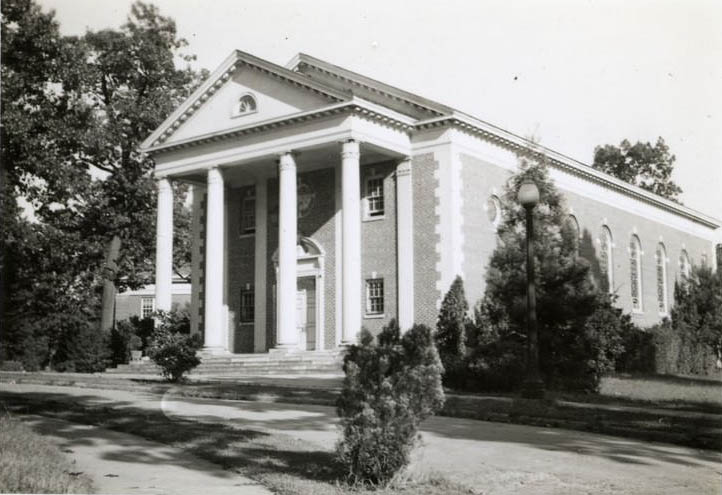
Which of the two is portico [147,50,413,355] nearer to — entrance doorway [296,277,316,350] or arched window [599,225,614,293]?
entrance doorway [296,277,316,350]

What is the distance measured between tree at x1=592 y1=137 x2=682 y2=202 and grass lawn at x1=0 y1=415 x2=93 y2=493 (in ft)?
177

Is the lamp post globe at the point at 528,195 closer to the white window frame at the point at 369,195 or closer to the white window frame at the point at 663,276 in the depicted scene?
the white window frame at the point at 369,195

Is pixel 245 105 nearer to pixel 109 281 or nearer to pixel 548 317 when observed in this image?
pixel 109 281

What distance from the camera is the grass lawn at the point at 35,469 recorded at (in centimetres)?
775

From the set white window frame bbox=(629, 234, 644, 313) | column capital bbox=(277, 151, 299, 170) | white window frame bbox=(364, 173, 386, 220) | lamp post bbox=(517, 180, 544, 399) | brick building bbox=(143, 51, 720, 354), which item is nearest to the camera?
lamp post bbox=(517, 180, 544, 399)

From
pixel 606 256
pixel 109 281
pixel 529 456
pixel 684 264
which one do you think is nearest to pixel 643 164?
pixel 684 264

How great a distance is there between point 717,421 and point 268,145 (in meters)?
20.3

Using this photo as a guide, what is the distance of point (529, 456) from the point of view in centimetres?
1027

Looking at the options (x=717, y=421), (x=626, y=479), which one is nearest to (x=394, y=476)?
(x=626, y=479)

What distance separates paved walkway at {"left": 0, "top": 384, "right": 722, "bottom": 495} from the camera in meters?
8.67

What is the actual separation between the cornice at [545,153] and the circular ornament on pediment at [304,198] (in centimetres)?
554

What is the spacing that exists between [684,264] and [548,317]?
29278 millimetres

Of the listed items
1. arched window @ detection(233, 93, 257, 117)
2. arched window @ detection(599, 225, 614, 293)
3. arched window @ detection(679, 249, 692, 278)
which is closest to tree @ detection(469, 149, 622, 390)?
arched window @ detection(233, 93, 257, 117)

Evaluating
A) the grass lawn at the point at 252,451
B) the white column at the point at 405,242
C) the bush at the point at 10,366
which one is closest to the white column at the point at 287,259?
the white column at the point at 405,242
